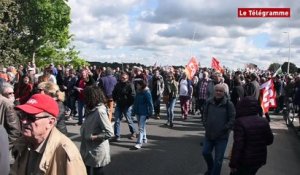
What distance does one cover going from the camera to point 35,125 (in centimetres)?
302

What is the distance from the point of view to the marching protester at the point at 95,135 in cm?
591

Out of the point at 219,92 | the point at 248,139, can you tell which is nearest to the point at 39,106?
the point at 248,139

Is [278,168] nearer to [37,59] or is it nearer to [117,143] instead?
[117,143]

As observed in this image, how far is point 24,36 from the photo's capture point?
5031 centimetres

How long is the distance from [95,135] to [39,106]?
2.95m

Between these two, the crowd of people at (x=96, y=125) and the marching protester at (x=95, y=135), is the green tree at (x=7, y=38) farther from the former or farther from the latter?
the marching protester at (x=95, y=135)

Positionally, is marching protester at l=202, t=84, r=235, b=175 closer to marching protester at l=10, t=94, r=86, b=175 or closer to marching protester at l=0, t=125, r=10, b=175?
marching protester at l=0, t=125, r=10, b=175

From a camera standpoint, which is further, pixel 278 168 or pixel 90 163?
pixel 278 168

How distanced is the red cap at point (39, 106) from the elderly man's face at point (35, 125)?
0.04 m

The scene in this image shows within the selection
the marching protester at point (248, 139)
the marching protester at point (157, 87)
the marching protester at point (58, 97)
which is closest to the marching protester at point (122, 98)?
the marching protester at point (157, 87)

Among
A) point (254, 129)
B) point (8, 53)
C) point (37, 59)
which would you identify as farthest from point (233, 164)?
point (37, 59)

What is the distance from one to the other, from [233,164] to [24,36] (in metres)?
47.1

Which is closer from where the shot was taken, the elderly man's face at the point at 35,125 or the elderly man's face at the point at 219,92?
the elderly man's face at the point at 35,125

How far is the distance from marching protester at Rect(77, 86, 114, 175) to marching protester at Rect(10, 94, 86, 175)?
277 centimetres
